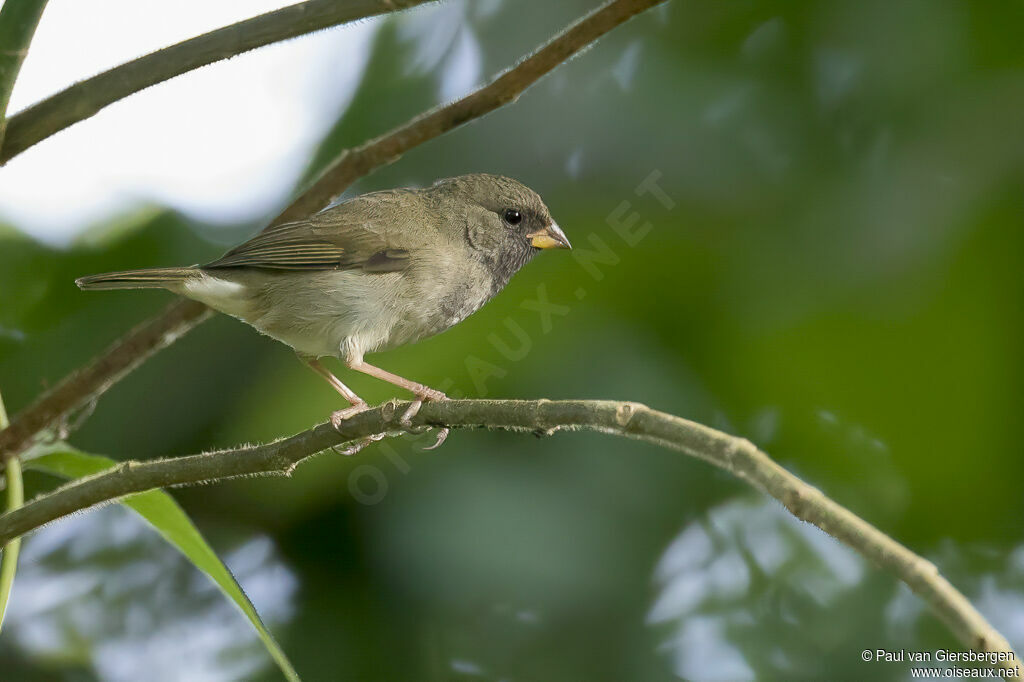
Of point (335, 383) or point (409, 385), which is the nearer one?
point (409, 385)

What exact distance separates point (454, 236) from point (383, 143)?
1.13m

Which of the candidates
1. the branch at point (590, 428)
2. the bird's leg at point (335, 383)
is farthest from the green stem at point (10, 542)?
the bird's leg at point (335, 383)

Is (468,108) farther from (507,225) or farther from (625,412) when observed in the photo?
(507,225)

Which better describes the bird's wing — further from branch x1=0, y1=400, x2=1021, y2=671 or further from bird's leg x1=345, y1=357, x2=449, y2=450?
branch x1=0, y1=400, x2=1021, y2=671

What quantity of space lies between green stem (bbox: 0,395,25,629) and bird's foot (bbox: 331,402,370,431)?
0.65 metres

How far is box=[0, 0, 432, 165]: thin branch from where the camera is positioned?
165 cm

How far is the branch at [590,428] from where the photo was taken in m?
1.12

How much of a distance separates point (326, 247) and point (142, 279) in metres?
0.66

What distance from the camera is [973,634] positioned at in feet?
3.50

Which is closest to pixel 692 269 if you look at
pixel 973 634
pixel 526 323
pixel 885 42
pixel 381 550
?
pixel 526 323

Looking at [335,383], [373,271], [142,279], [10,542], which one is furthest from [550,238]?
[10,542]

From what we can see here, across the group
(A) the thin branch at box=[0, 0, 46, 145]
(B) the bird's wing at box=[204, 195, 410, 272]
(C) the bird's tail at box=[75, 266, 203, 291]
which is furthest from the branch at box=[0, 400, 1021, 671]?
(B) the bird's wing at box=[204, 195, 410, 272]

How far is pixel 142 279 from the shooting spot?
10.2 ft

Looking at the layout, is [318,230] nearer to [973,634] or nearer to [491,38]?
[491,38]
